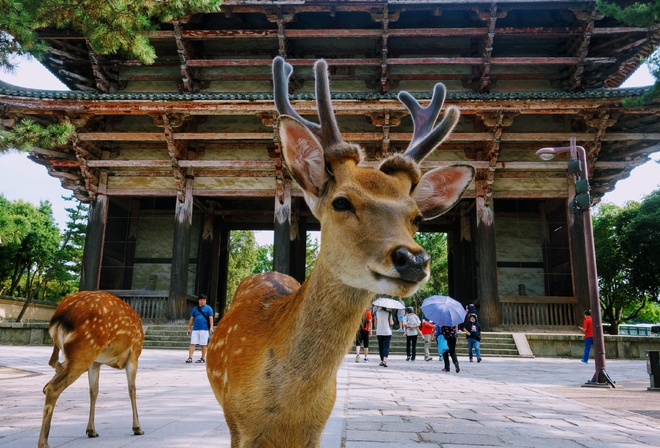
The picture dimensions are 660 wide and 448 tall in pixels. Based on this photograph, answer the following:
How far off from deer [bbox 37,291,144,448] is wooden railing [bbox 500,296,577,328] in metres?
13.4

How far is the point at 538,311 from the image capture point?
1551 cm

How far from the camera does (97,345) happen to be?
160 inches

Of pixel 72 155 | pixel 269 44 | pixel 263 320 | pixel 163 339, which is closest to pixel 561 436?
pixel 263 320

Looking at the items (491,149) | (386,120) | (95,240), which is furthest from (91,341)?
(491,149)

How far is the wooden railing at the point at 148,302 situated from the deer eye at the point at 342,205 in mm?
15245

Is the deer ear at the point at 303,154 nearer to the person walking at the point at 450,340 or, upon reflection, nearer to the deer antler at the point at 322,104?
the deer antler at the point at 322,104

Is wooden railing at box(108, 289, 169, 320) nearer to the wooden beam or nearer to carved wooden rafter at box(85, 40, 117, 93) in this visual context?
the wooden beam

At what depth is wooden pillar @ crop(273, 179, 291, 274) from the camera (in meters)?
15.6

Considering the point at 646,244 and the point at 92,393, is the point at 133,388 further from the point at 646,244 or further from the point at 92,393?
the point at 646,244

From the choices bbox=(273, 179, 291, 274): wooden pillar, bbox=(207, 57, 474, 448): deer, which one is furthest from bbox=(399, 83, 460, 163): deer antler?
bbox=(273, 179, 291, 274): wooden pillar

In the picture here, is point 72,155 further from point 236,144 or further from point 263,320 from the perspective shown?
point 263,320

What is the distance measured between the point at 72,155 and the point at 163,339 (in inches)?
271

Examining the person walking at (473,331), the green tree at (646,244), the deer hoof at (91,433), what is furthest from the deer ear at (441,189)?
the green tree at (646,244)

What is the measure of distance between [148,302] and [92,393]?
499 inches
